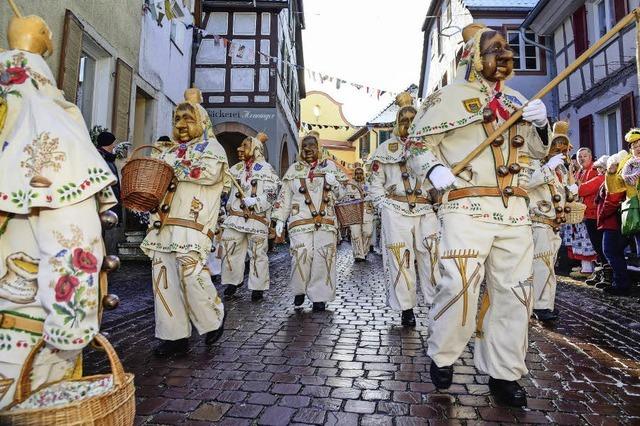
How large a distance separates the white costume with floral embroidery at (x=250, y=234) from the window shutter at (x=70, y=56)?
331 cm

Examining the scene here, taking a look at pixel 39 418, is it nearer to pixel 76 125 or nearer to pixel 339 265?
pixel 76 125

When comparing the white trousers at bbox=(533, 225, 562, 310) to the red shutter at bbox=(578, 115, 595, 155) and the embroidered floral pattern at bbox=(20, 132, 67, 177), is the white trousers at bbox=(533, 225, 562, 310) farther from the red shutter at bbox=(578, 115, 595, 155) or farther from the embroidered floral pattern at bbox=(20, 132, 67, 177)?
the red shutter at bbox=(578, 115, 595, 155)

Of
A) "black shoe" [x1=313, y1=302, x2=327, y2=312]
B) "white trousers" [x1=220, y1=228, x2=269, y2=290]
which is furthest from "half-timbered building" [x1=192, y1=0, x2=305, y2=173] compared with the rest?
"black shoe" [x1=313, y1=302, x2=327, y2=312]

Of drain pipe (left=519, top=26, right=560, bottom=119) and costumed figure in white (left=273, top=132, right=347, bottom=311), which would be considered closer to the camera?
costumed figure in white (left=273, top=132, right=347, bottom=311)

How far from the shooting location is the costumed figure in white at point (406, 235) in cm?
488

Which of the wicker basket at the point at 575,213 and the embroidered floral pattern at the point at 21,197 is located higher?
the wicker basket at the point at 575,213

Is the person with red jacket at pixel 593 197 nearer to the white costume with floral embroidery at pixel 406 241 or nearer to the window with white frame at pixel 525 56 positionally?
the white costume with floral embroidery at pixel 406 241

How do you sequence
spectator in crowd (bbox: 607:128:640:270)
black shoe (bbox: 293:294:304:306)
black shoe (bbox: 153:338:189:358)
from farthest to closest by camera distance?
spectator in crowd (bbox: 607:128:640:270) < black shoe (bbox: 293:294:304:306) < black shoe (bbox: 153:338:189:358)

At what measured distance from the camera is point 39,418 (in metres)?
1.43

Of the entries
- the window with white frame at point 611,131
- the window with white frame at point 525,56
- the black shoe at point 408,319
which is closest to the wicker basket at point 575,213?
the black shoe at point 408,319

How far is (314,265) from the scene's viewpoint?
5699 millimetres

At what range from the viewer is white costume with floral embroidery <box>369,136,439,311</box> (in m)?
4.88

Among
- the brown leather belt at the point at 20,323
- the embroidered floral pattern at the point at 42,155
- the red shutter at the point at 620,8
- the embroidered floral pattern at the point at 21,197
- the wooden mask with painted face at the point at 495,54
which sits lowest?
the brown leather belt at the point at 20,323

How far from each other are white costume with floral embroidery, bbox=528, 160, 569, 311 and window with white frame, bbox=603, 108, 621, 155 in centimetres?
952
